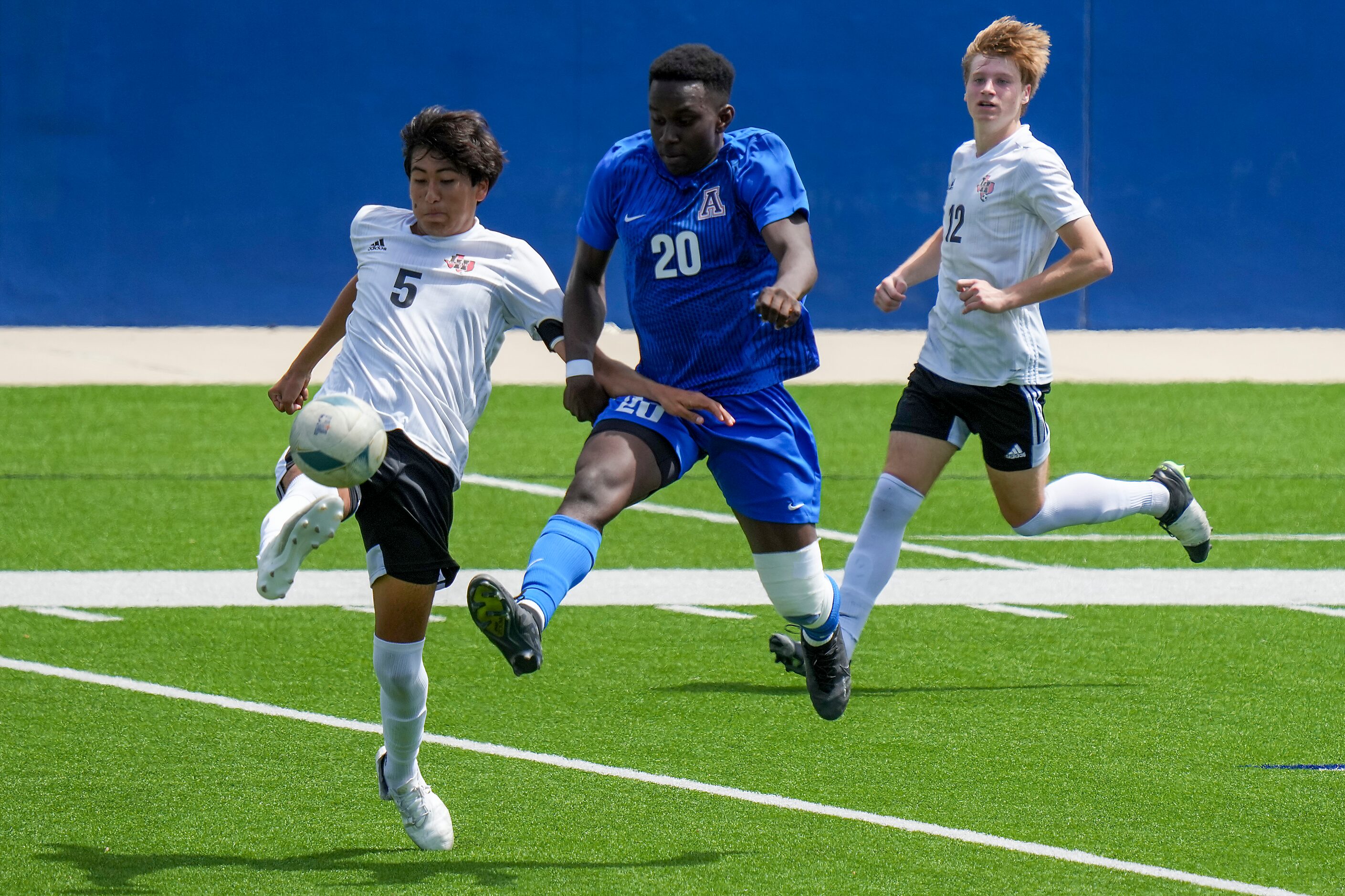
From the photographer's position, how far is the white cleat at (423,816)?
4727mm

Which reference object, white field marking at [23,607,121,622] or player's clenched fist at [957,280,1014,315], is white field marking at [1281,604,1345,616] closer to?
player's clenched fist at [957,280,1014,315]

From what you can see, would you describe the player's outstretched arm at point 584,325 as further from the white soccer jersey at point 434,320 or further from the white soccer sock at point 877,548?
the white soccer sock at point 877,548

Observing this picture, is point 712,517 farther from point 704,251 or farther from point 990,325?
point 704,251

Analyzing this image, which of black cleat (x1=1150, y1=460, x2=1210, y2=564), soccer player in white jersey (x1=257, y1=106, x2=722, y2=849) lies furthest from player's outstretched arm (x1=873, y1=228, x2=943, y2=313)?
soccer player in white jersey (x1=257, y1=106, x2=722, y2=849)

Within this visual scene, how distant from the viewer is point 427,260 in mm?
5027

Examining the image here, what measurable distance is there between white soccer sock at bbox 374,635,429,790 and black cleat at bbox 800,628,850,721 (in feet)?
4.41

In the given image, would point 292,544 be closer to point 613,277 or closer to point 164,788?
point 164,788

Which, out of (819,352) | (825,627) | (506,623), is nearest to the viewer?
(506,623)

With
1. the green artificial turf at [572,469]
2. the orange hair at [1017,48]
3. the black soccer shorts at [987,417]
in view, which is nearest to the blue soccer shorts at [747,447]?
the black soccer shorts at [987,417]

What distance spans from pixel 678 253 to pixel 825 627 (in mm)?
1208

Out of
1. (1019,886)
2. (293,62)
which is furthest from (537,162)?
(1019,886)

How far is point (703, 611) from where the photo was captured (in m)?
7.82

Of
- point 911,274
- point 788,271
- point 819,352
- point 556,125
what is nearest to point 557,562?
point 788,271

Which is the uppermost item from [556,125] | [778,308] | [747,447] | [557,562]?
[778,308]
